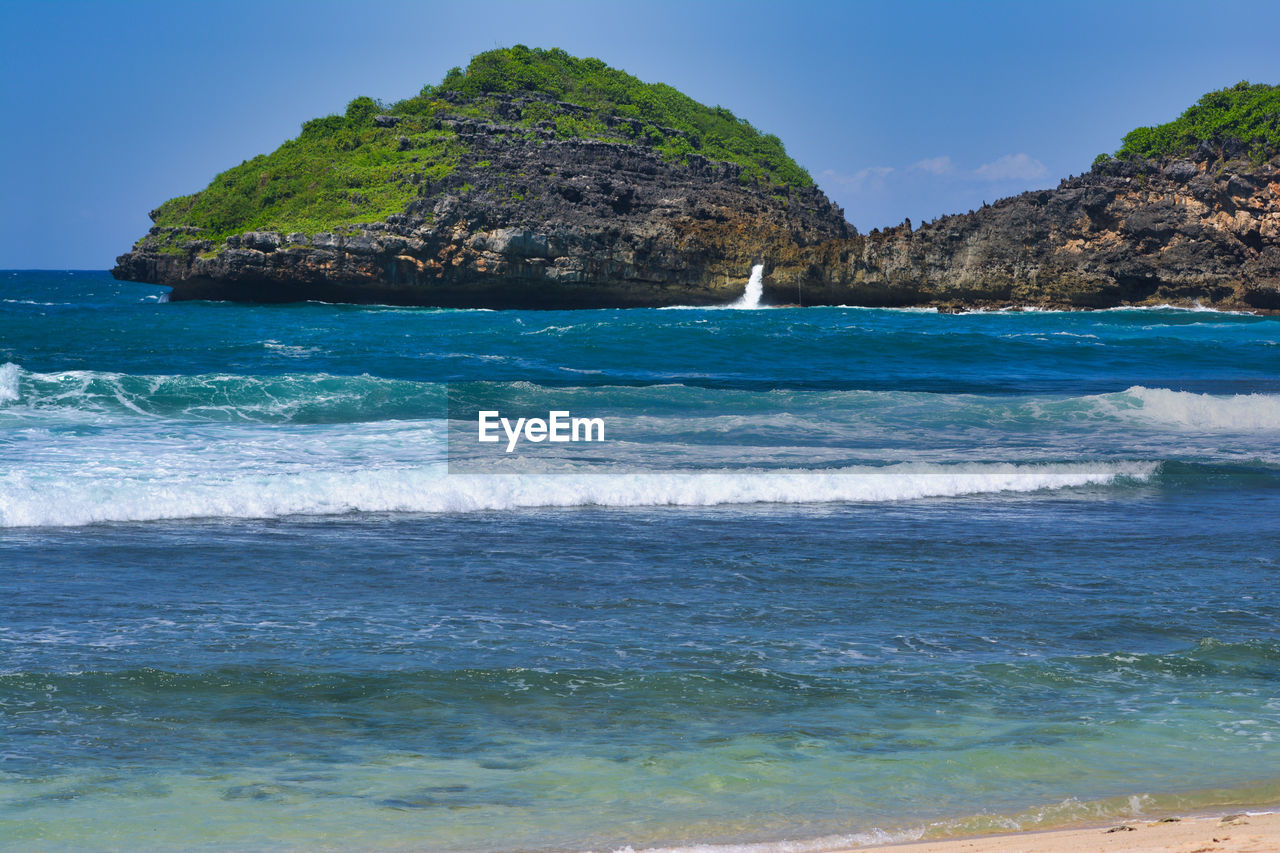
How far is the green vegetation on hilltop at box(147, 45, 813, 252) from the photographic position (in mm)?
59906

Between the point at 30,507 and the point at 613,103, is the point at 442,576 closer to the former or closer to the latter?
the point at 30,507

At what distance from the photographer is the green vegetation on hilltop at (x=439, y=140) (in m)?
59.9

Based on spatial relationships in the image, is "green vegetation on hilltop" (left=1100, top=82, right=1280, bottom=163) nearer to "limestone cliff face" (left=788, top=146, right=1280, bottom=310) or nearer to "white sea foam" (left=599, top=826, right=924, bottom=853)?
"limestone cliff face" (left=788, top=146, right=1280, bottom=310)

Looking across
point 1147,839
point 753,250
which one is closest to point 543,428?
point 1147,839

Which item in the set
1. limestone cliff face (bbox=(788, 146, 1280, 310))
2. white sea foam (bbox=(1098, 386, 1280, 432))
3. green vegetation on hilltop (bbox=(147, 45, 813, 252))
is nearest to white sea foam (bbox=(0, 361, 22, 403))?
white sea foam (bbox=(1098, 386, 1280, 432))

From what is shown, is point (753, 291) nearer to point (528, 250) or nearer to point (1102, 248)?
point (528, 250)

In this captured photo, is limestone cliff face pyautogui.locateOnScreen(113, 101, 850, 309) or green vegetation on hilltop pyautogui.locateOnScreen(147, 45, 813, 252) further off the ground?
green vegetation on hilltop pyautogui.locateOnScreen(147, 45, 813, 252)

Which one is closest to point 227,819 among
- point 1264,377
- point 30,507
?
point 30,507

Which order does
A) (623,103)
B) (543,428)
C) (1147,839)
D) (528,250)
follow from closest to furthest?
1. (1147,839)
2. (543,428)
3. (528,250)
4. (623,103)

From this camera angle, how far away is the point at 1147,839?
11.2 ft

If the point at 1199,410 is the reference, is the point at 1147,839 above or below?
below

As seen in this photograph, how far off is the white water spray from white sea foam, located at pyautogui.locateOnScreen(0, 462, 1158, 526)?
44897 mm

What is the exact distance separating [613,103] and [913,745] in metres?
82.0

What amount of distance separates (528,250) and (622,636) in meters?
50.0
